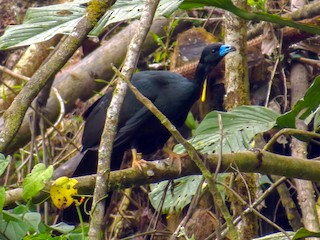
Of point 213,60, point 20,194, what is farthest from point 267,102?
point 20,194

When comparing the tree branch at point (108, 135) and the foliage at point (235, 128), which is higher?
the tree branch at point (108, 135)

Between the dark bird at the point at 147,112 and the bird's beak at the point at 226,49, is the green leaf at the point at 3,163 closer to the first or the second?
the dark bird at the point at 147,112

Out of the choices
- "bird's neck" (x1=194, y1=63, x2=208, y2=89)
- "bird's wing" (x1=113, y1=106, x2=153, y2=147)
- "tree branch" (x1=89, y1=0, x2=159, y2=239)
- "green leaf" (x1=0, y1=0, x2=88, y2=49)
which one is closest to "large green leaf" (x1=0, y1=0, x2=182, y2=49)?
"green leaf" (x1=0, y1=0, x2=88, y2=49)

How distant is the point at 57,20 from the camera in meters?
3.07

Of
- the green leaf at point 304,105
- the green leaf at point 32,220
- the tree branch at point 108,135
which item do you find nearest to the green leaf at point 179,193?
the green leaf at point 304,105

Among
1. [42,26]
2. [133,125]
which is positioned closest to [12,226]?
[42,26]

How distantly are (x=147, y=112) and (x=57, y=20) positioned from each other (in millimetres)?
868

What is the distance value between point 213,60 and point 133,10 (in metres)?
0.92

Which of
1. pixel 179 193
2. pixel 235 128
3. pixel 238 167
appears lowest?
pixel 179 193

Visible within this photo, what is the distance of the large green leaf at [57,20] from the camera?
2.82m

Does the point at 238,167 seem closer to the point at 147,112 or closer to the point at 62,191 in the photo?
the point at 62,191

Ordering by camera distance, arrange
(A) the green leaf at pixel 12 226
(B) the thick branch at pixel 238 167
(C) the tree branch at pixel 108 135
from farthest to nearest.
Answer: (B) the thick branch at pixel 238 167
(A) the green leaf at pixel 12 226
(C) the tree branch at pixel 108 135

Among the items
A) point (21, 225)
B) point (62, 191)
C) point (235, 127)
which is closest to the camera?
point (21, 225)

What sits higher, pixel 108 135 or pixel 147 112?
pixel 108 135
